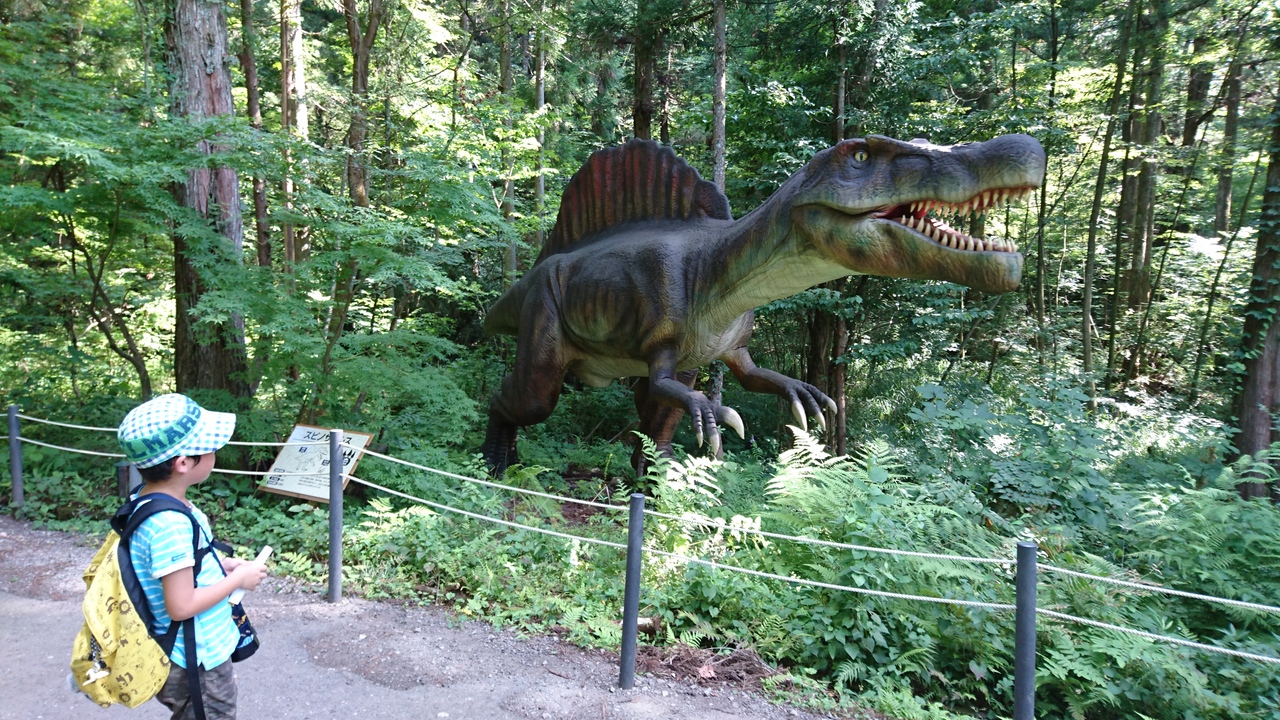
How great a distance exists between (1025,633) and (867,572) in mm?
1010

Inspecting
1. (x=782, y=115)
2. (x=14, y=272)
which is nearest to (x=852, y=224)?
(x=782, y=115)

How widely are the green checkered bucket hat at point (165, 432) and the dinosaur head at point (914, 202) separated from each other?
9.74 ft

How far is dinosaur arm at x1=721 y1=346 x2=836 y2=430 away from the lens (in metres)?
4.70

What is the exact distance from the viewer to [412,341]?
19.1ft

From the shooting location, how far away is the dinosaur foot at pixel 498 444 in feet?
20.6

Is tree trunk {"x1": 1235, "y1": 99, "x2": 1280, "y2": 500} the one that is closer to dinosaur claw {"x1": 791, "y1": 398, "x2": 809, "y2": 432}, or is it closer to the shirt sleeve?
dinosaur claw {"x1": 791, "y1": 398, "x2": 809, "y2": 432}

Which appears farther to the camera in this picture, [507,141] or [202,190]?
[507,141]

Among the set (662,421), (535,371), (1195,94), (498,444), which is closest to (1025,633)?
(662,421)

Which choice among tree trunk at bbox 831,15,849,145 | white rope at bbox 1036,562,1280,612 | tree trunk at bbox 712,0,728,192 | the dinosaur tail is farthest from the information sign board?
tree trunk at bbox 831,15,849,145

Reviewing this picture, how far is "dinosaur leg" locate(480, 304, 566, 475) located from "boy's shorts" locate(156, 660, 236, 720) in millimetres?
3944

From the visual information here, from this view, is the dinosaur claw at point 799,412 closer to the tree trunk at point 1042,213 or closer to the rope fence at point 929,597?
the rope fence at point 929,597

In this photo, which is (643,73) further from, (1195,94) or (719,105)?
(1195,94)

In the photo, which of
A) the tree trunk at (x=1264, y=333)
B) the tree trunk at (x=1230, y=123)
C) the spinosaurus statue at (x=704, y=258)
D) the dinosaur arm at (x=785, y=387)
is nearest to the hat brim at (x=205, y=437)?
the spinosaurus statue at (x=704, y=258)

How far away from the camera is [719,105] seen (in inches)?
318
